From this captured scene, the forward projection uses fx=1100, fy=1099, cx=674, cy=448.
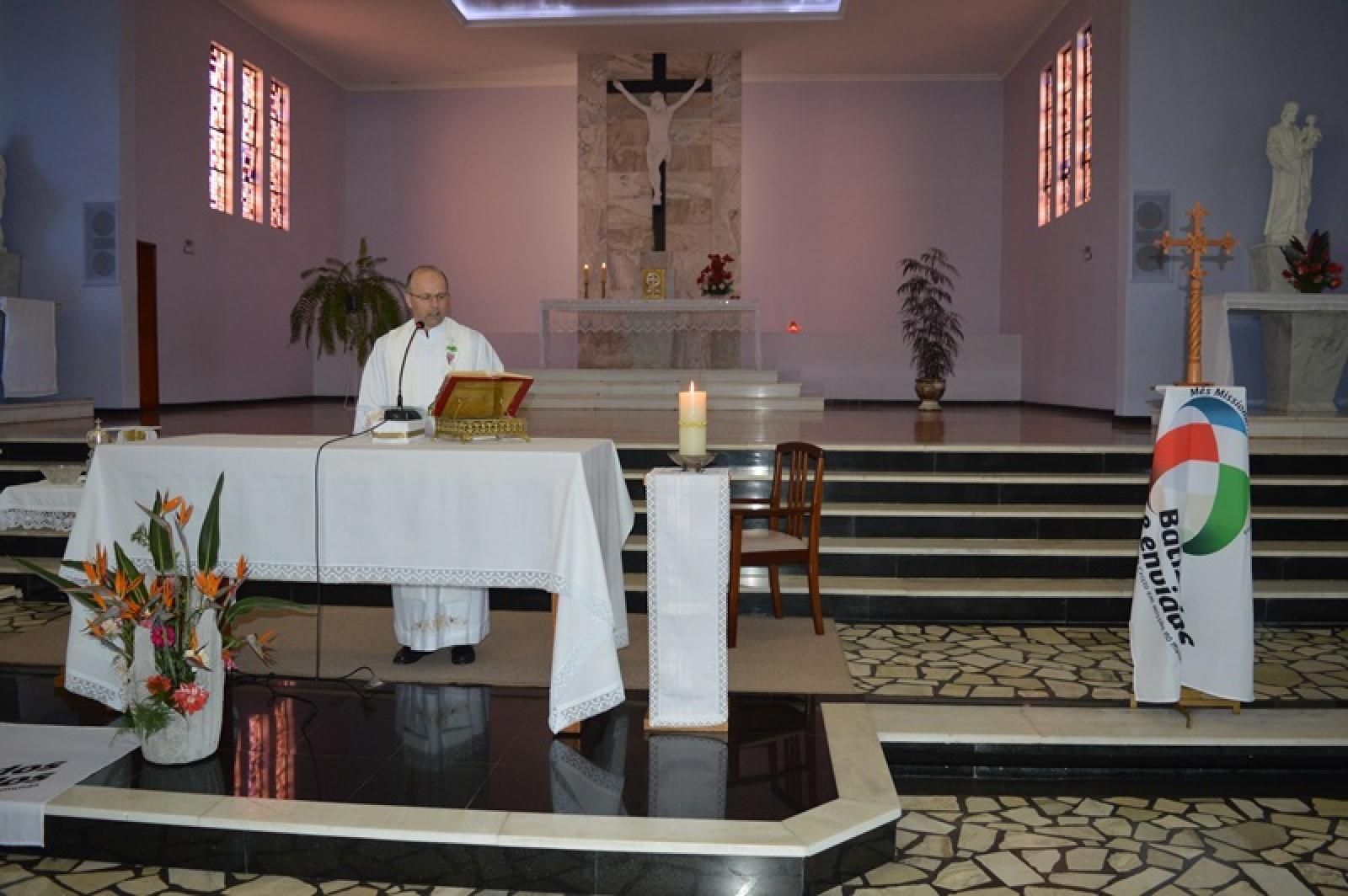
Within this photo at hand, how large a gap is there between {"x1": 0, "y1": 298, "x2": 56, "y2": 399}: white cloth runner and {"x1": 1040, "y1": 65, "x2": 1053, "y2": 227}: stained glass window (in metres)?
11.1

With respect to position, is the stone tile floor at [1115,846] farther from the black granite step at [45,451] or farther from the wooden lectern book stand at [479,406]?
the black granite step at [45,451]

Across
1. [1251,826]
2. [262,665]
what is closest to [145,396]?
[262,665]

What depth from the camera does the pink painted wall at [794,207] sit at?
15.7 m

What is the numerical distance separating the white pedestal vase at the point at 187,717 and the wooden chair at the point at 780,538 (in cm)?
220

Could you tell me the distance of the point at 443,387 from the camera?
3859 millimetres

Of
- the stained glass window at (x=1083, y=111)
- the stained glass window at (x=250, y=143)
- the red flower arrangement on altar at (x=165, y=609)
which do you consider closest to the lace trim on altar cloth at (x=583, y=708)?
the red flower arrangement on altar at (x=165, y=609)

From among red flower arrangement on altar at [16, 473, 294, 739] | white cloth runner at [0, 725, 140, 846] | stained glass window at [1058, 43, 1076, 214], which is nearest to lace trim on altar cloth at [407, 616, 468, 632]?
red flower arrangement on altar at [16, 473, 294, 739]

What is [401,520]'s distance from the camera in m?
3.67

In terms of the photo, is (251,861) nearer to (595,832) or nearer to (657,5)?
(595,832)

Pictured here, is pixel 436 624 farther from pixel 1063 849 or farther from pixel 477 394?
pixel 1063 849

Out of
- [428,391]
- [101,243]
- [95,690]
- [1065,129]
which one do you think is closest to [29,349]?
[101,243]

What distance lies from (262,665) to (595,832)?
86.3 inches

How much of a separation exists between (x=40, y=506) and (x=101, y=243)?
26.0 ft

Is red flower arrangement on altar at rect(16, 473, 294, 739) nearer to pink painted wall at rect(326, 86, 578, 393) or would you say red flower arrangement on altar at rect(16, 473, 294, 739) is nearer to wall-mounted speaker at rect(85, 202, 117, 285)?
wall-mounted speaker at rect(85, 202, 117, 285)
